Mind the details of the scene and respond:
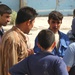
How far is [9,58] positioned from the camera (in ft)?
11.2

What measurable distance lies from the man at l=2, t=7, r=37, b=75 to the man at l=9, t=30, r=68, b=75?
44 cm

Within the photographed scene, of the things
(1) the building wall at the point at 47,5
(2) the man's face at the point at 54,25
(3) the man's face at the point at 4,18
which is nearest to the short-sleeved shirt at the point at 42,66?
(3) the man's face at the point at 4,18

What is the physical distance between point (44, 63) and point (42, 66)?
3cm

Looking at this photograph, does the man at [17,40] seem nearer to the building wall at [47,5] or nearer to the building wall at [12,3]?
the building wall at [12,3]

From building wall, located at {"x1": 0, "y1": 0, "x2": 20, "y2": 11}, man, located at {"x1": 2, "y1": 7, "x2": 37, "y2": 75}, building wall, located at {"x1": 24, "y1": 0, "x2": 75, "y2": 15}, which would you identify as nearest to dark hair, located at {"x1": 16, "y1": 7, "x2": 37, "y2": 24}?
man, located at {"x1": 2, "y1": 7, "x2": 37, "y2": 75}

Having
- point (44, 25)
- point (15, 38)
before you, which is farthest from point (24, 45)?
point (44, 25)

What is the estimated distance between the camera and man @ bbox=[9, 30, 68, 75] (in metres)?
2.82

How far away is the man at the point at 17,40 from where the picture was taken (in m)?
3.39

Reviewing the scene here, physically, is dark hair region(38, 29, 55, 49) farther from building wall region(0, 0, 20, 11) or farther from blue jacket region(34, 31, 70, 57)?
building wall region(0, 0, 20, 11)

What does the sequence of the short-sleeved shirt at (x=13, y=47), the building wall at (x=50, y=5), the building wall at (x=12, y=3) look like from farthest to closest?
the building wall at (x=50, y=5) < the building wall at (x=12, y=3) < the short-sleeved shirt at (x=13, y=47)

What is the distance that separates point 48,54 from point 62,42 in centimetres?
157

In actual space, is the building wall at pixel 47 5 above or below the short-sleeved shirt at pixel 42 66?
below

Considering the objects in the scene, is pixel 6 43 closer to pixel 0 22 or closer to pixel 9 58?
pixel 9 58

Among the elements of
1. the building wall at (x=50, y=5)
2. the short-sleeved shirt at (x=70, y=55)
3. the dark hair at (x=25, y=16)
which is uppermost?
the dark hair at (x=25, y=16)
